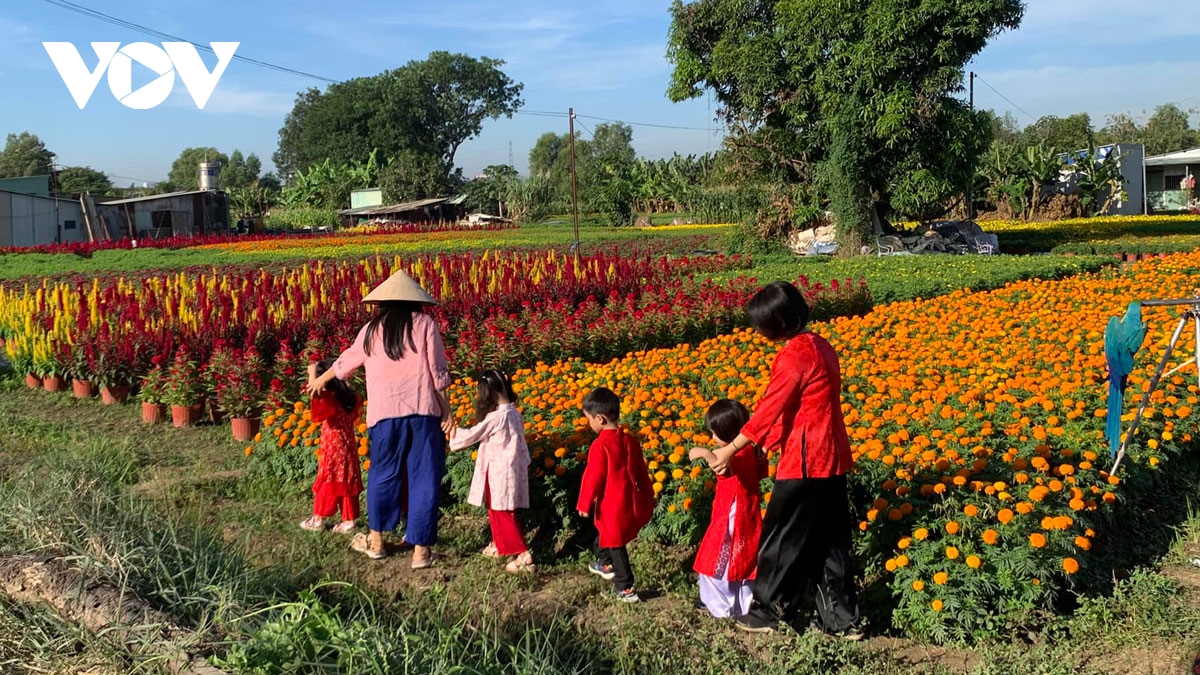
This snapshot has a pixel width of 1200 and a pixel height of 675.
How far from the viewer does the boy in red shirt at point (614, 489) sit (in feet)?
13.1

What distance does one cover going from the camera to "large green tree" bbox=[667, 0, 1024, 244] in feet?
64.0

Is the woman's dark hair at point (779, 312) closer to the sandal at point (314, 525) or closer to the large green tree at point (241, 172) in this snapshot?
the sandal at point (314, 525)

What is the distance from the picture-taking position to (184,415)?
294 inches

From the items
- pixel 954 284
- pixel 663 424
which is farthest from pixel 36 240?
pixel 663 424

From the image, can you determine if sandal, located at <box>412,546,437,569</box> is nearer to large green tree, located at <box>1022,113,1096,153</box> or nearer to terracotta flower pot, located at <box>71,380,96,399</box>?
terracotta flower pot, located at <box>71,380,96,399</box>

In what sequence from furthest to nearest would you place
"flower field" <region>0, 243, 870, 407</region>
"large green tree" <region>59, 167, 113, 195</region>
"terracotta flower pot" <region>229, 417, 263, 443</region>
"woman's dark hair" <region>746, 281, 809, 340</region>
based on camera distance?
"large green tree" <region>59, 167, 113, 195</region>
"flower field" <region>0, 243, 870, 407</region>
"terracotta flower pot" <region>229, 417, 263, 443</region>
"woman's dark hair" <region>746, 281, 809, 340</region>

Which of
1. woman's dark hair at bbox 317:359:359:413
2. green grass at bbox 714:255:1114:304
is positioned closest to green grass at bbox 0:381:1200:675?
woman's dark hair at bbox 317:359:359:413

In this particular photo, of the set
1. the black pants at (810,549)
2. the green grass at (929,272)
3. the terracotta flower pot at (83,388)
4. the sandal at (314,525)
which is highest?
the green grass at (929,272)

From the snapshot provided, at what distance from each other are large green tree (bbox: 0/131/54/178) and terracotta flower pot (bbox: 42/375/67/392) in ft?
276

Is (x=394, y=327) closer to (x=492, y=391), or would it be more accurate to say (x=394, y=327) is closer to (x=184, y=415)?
(x=492, y=391)

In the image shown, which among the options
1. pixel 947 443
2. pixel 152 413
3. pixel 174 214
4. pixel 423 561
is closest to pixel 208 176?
pixel 174 214

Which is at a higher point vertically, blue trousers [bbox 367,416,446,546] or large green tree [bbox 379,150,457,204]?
large green tree [bbox 379,150,457,204]

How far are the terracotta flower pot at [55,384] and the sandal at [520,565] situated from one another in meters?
6.52

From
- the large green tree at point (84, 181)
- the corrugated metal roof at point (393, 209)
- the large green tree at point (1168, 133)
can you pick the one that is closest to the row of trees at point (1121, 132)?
the large green tree at point (1168, 133)
